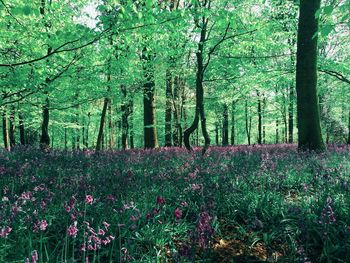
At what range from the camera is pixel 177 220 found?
3463 mm

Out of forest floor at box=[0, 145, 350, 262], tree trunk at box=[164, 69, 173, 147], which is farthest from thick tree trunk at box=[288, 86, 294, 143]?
forest floor at box=[0, 145, 350, 262]

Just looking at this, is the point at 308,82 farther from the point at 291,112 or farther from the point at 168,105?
the point at 291,112

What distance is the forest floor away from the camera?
2.93m

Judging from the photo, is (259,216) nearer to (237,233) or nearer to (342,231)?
(237,233)

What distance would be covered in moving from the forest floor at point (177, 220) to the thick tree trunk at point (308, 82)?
3985mm

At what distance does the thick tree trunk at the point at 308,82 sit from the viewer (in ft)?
32.1

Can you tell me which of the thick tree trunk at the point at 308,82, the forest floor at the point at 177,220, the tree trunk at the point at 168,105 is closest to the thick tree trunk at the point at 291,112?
the tree trunk at the point at 168,105

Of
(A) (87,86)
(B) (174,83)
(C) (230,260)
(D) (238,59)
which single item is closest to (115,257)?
(C) (230,260)

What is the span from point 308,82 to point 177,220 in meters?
8.22

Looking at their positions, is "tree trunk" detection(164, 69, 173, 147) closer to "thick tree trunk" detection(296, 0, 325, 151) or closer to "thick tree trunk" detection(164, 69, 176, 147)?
"thick tree trunk" detection(164, 69, 176, 147)

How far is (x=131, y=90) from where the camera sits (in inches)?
606

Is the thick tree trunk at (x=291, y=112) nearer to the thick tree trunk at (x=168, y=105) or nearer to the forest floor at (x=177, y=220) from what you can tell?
the thick tree trunk at (x=168, y=105)

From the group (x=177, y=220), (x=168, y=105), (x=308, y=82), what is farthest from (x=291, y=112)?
(x=177, y=220)

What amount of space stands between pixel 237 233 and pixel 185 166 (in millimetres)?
3713
